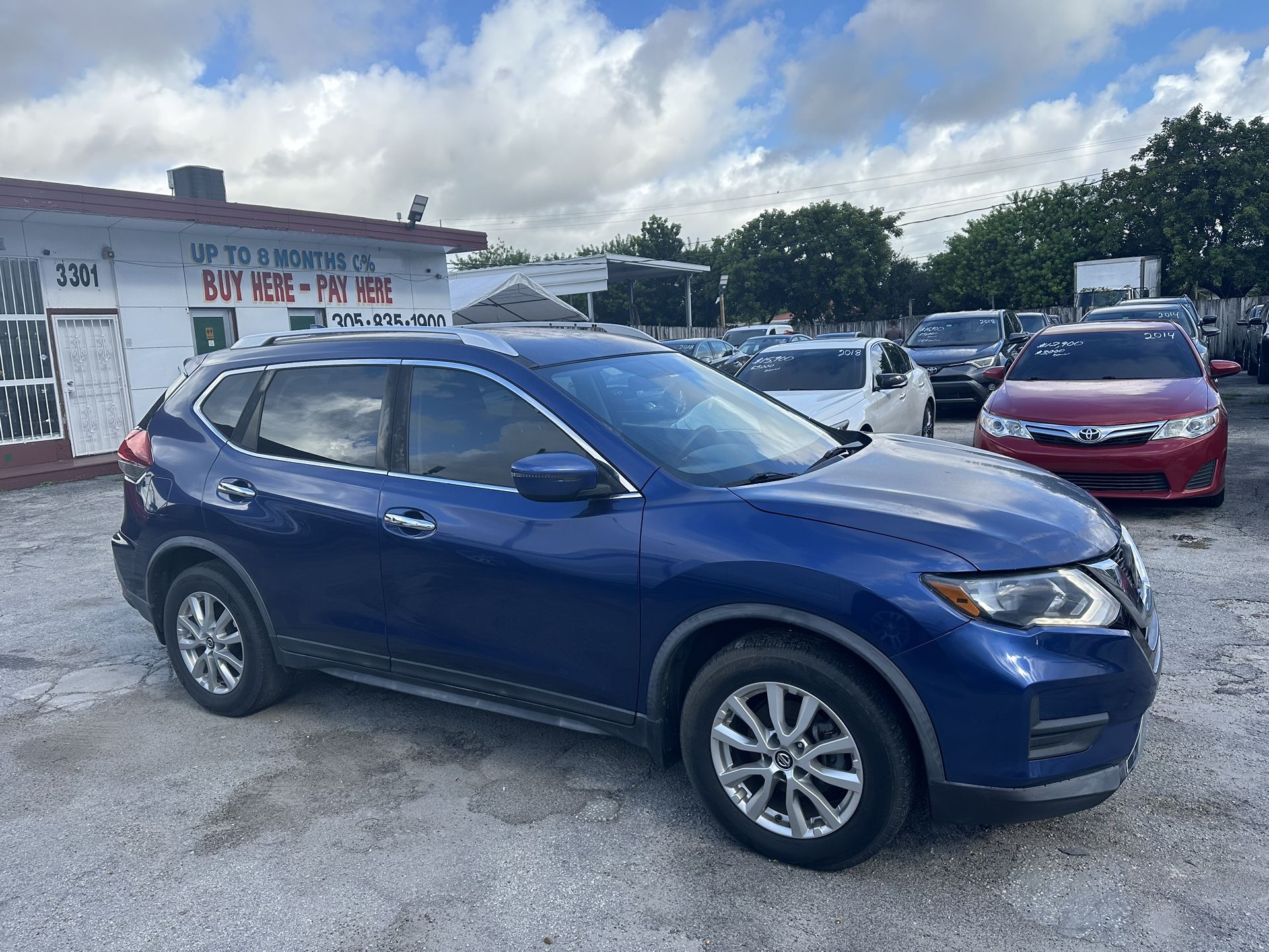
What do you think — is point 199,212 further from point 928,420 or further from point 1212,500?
point 1212,500

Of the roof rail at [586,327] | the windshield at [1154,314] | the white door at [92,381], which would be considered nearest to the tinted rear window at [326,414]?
the roof rail at [586,327]

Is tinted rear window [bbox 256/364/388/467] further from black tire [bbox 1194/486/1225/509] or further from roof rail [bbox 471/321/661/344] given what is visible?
black tire [bbox 1194/486/1225/509]

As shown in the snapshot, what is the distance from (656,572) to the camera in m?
3.06

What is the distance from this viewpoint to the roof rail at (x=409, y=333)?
371 centimetres

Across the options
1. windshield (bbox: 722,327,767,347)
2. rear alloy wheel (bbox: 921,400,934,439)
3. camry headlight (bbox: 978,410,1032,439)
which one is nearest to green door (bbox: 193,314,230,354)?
rear alloy wheel (bbox: 921,400,934,439)

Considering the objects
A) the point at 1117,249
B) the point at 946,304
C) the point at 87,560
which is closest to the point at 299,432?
the point at 87,560

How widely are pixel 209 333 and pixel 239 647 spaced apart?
40.6 ft

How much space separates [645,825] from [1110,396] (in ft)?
20.3

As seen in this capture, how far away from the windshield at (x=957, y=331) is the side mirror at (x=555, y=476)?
45.3 feet

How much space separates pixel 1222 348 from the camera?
26047 millimetres

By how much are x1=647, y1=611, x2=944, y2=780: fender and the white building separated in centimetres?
1110

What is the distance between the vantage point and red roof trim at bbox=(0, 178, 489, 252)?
11.7m

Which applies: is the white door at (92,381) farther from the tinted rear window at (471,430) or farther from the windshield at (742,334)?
the windshield at (742,334)

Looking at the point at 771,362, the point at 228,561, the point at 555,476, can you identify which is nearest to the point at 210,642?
the point at 228,561
